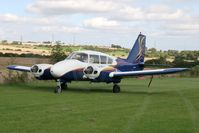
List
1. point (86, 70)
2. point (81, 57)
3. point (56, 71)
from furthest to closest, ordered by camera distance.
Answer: point (81, 57), point (86, 70), point (56, 71)

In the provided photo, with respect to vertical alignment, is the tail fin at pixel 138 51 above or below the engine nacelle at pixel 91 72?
above

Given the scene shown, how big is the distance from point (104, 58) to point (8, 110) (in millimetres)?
11158

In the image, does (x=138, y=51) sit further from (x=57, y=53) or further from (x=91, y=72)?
(x=57, y=53)

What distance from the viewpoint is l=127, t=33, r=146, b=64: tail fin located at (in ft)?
94.2

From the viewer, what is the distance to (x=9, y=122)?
37.5ft

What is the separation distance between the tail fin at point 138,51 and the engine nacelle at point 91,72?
560cm

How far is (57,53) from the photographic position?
4256 cm

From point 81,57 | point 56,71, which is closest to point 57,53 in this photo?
point 81,57

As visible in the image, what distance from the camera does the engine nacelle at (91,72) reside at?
22.9 meters

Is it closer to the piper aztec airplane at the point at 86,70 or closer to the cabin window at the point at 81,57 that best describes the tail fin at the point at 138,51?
the piper aztec airplane at the point at 86,70

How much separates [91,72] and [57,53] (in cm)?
2001

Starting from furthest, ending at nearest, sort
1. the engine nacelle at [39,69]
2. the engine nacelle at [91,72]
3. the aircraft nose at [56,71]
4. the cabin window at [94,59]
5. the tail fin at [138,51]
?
1. the tail fin at [138,51]
2. the cabin window at [94,59]
3. the engine nacelle at [39,69]
4. the engine nacelle at [91,72]
5. the aircraft nose at [56,71]

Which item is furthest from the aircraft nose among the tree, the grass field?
the tree

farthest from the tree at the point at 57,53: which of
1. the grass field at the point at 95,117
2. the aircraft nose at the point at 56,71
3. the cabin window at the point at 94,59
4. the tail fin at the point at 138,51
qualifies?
the grass field at the point at 95,117
